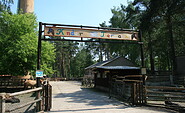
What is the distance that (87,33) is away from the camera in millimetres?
9320

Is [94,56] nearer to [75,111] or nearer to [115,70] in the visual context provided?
[115,70]

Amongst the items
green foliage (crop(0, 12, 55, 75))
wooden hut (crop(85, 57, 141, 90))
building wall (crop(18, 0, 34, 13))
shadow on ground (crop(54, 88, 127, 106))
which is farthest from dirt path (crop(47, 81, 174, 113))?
building wall (crop(18, 0, 34, 13))

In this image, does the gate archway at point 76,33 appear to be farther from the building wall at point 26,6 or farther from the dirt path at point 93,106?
the building wall at point 26,6

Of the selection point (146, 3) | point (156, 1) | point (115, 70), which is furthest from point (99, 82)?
point (146, 3)

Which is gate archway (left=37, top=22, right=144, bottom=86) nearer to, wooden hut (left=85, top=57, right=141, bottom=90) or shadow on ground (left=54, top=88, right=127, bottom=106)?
shadow on ground (left=54, top=88, right=127, bottom=106)

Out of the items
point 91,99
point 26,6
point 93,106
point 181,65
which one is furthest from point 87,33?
point 181,65

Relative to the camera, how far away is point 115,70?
17.2 metres

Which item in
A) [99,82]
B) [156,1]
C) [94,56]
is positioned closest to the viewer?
[99,82]

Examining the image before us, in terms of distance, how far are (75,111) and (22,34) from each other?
41.5 ft

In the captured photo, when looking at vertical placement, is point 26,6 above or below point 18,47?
above

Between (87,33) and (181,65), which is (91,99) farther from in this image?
(181,65)

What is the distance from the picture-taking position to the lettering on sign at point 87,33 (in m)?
8.70

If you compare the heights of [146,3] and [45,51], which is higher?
[146,3]

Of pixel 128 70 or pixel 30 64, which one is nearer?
pixel 30 64
